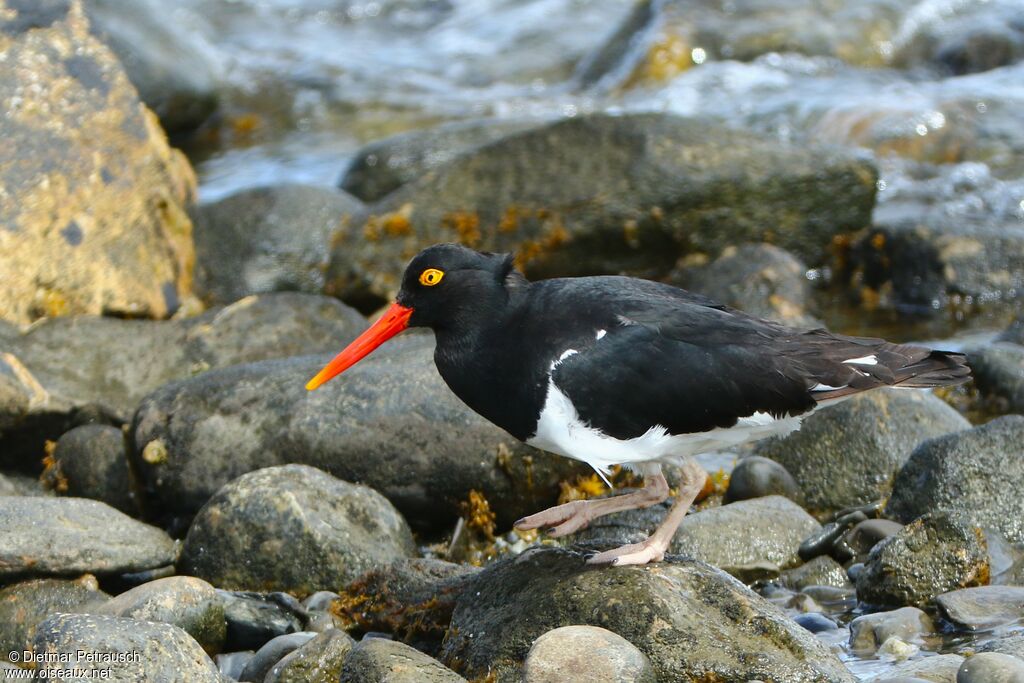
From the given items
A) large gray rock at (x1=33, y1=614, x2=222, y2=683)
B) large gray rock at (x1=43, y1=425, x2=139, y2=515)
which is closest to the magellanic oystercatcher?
large gray rock at (x1=33, y1=614, x2=222, y2=683)

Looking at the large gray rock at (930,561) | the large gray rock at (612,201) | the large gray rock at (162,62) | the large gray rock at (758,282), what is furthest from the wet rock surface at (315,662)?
the large gray rock at (162,62)

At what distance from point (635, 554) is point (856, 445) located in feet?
7.75

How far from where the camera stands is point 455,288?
5.18m

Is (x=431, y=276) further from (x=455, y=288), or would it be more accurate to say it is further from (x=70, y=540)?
(x=70, y=540)

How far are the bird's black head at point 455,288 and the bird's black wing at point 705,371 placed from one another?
54 cm

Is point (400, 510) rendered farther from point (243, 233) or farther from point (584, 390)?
point (243, 233)

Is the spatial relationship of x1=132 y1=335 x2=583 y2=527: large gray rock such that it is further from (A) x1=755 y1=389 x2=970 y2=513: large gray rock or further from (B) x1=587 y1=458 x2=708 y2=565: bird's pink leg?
(B) x1=587 y1=458 x2=708 y2=565: bird's pink leg

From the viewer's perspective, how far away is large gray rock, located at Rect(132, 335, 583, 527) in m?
6.41

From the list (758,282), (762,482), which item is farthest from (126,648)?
(758,282)

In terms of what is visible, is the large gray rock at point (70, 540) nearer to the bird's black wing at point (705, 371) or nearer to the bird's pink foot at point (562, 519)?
the bird's pink foot at point (562, 519)

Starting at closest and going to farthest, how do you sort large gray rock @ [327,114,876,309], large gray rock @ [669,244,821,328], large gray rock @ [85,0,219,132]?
large gray rock @ [669,244,821,328] < large gray rock @ [327,114,876,309] < large gray rock @ [85,0,219,132]

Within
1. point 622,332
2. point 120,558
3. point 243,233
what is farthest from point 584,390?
point 243,233

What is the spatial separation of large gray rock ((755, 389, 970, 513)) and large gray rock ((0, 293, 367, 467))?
3.03m

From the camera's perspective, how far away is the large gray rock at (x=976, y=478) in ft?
19.3
